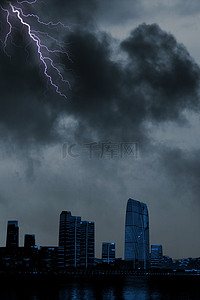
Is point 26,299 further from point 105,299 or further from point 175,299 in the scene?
point 175,299

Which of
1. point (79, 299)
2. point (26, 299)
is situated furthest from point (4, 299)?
point (79, 299)

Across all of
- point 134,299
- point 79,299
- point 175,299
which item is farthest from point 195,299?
point 79,299

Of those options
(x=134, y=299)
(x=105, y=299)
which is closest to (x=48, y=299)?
(x=105, y=299)

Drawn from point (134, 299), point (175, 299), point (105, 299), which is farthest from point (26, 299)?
point (175, 299)

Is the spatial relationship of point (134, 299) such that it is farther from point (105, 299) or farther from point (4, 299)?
point (4, 299)

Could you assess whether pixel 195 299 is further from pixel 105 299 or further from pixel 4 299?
pixel 4 299

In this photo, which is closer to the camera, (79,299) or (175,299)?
(79,299)

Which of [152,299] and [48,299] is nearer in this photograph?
[48,299]

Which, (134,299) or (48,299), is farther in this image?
(134,299)
